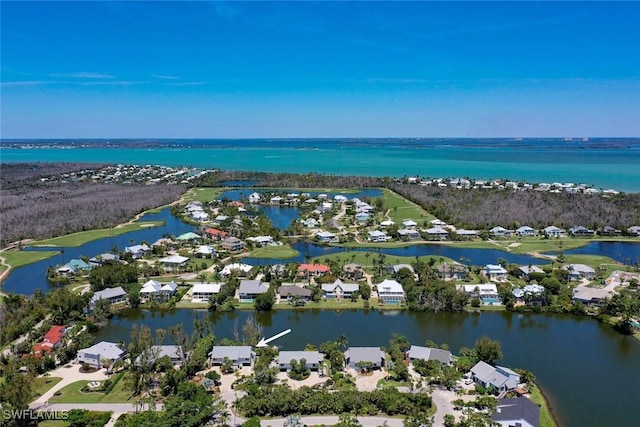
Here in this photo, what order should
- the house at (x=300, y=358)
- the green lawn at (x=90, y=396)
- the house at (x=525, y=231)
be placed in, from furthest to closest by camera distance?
1. the house at (x=525, y=231)
2. the house at (x=300, y=358)
3. the green lawn at (x=90, y=396)

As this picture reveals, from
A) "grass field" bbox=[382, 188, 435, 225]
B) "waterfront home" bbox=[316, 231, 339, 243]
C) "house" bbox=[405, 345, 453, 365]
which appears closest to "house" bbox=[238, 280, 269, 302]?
"house" bbox=[405, 345, 453, 365]

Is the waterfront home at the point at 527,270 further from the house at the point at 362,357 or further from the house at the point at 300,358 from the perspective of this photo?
the house at the point at 300,358

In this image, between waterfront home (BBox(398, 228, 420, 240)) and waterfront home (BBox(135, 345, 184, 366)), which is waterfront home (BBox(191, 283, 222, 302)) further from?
waterfront home (BBox(398, 228, 420, 240))

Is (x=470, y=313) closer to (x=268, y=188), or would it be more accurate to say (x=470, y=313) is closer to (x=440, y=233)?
(x=440, y=233)

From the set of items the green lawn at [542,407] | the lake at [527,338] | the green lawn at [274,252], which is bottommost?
the lake at [527,338]

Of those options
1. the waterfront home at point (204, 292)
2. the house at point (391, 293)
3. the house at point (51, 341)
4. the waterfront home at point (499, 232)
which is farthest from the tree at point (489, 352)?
the waterfront home at point (499, 232)

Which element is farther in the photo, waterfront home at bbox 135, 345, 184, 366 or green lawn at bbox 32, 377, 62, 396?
waterfront home at bbox 135, 345, 184, 366

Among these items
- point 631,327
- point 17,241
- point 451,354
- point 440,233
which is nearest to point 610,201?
point 440,233
